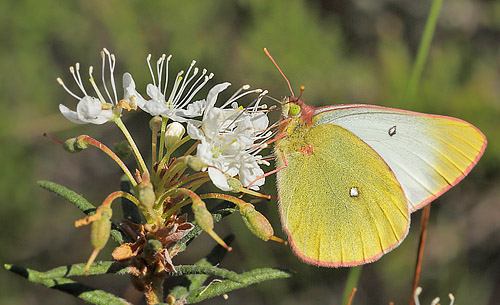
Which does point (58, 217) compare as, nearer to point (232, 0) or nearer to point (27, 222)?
point (27, 222)

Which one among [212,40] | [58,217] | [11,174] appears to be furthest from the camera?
[58,217]

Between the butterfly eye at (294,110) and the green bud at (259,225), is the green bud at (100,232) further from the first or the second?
the butterfly eye at (294,110)

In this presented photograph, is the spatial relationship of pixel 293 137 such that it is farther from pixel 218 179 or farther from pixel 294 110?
pixel 218 179

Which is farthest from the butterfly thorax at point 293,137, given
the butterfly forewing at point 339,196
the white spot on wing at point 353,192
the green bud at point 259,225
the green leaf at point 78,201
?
the green leaf at point 78,201

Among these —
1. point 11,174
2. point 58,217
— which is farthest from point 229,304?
point 11,174

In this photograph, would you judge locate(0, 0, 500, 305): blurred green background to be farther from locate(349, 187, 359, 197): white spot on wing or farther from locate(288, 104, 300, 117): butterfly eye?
locate(288, 104, 300, 117): butterfly eye

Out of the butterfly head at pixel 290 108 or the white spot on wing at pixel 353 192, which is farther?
the white spot on wing at pixel 353 192
